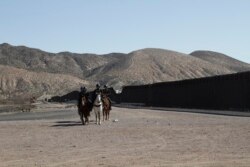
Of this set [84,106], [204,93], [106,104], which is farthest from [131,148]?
[204,93]

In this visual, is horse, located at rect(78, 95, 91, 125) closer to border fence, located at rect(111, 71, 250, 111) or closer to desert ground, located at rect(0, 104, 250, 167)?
desert ground, located at rect(0, 104, 250, 167)

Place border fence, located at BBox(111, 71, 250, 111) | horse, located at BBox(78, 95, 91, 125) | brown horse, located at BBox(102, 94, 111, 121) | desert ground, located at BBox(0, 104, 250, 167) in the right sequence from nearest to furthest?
desert ground, located at BBox(0, 104, 250, 167), horse, located at BBox(78, 95, 91, 125), brown horse, located at BBox(102, 94, 111, 121), border fence, located at BBox(111, 71, 250, 111)

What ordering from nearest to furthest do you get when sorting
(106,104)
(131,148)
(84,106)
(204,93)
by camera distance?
(131,148), (84,106), (106,104), (204,93)

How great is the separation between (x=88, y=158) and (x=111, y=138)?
265 inches

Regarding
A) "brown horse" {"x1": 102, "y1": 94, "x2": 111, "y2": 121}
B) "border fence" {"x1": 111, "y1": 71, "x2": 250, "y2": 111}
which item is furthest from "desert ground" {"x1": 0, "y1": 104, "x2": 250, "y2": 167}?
"border fence" {"x1": 111, "y1": 71, "x2": 250, "y2": 111}

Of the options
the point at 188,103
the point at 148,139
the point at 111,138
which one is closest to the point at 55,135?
the point at 111,138

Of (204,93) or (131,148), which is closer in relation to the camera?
(131,148)

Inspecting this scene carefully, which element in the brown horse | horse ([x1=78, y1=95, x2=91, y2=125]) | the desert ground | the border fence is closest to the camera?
the desert ground

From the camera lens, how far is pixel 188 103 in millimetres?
66875

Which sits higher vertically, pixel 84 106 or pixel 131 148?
pixel 84 106

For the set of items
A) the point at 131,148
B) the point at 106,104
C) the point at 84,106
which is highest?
the point at 106,104

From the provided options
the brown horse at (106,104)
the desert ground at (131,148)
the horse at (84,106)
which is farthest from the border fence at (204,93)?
the desert ground at (131,148)

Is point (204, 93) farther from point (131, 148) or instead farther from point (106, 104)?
point (131, 148)

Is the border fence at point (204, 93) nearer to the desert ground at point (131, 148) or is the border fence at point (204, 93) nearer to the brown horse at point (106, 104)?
the brown horse at point (106, 104)
